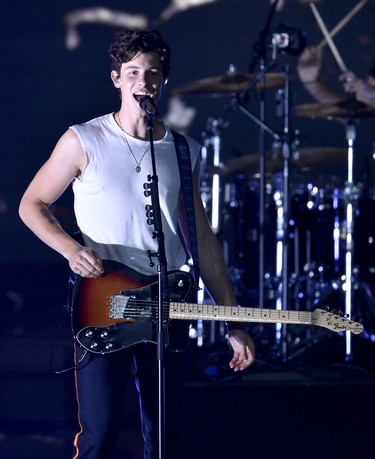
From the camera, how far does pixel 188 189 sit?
323cm

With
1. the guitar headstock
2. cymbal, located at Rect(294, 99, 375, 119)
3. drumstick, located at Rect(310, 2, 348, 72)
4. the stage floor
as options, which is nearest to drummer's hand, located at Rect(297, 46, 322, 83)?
drumstick, located at Rect(310, 2, 348, 72)

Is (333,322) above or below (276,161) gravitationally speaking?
below

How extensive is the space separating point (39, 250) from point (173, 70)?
210 centimetres

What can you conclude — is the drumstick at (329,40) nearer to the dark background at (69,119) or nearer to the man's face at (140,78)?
the dark background at (69,119)

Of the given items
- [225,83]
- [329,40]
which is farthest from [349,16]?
[225,83]

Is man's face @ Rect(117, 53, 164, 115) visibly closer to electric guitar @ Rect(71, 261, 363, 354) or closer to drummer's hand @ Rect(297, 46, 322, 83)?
electric guitar @ Rect(71, 261, 363, 354)

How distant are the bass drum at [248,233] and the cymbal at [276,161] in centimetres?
10

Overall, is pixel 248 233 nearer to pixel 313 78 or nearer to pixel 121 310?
pixel 313 78

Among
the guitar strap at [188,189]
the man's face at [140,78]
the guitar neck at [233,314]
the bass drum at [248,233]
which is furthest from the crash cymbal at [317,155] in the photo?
the guitar neck at [233,314]

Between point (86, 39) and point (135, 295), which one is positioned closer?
point (135, 295)

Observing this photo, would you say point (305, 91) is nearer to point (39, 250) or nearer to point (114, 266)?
point (39, 250)

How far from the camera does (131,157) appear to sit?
3.10 meters

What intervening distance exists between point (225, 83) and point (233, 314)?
4.21m

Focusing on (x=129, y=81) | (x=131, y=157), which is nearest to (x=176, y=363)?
(x=131, y=157)
